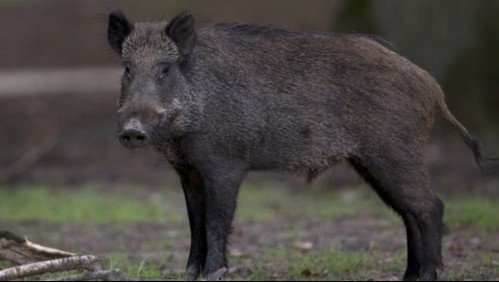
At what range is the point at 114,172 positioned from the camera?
13.9 metres

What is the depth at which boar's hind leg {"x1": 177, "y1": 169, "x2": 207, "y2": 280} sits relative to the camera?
25.0 feet

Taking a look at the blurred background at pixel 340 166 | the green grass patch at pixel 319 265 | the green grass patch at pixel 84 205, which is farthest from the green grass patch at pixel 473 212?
the green grass patch at pixel 84 205

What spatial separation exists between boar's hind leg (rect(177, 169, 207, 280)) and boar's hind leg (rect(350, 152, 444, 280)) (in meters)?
1.10

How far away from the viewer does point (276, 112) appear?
771 cm

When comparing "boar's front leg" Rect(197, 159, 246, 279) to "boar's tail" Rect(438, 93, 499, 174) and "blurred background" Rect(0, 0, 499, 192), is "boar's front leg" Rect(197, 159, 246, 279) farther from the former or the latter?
"blurred background" Rect(0, 0, 499, 192)

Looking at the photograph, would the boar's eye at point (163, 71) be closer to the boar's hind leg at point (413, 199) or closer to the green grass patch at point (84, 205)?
the boar's hind leg at point (413, 199)

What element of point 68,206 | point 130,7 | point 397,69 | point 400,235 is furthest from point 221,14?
point 397,69

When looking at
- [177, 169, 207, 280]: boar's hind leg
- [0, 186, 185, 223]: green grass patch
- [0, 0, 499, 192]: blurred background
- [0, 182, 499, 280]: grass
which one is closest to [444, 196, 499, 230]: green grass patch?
[0, 182, 499, 280]: grass

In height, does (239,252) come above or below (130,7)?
above

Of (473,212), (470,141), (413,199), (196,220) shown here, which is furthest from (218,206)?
(473,212)

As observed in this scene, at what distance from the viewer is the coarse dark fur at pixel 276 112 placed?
7.38 metres

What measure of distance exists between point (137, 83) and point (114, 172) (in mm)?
6825

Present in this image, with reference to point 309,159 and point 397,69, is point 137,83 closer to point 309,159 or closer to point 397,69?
point 309,159

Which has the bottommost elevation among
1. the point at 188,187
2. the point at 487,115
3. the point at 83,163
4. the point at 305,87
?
the point at 83,163
